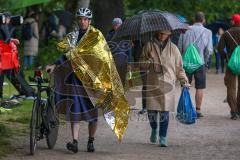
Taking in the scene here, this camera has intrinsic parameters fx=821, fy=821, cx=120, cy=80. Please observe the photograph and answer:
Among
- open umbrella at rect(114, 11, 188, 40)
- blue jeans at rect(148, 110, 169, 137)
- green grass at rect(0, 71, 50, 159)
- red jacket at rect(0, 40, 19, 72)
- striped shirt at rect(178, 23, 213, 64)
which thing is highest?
open umbrella at rect(114, 11, 188, 40)

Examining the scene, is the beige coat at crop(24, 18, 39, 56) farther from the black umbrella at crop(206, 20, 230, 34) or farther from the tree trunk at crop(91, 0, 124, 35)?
the black umbrella at crop(206, 20, 230, 34)

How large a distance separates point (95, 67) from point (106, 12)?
47.5 feet

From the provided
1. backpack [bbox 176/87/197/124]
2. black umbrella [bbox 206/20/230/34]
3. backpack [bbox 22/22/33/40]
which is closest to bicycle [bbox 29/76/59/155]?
backpack [bbox 176/87/197/124]

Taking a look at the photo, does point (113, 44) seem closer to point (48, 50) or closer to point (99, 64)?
point (99, 64)

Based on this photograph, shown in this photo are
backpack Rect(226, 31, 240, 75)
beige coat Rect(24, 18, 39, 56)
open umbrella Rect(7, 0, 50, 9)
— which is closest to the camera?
open umbrella Rect(7, 0, 50, 9)

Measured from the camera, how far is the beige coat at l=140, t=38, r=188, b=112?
10867 mm

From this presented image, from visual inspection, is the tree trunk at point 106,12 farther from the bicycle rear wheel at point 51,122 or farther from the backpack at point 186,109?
the bicycle rear wheel at point 51,122

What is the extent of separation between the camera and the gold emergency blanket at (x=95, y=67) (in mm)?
10102

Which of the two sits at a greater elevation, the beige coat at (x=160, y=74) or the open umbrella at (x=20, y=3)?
the open umbrella at (x=20, y=3)

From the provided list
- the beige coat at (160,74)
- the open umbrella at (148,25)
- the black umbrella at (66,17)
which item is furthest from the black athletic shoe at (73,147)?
the black umbrella at (66,17)

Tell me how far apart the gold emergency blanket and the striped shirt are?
4.18m

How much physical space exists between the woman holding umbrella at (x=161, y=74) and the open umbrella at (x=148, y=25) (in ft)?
0.34

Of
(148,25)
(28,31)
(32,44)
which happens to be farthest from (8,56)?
(32,44)

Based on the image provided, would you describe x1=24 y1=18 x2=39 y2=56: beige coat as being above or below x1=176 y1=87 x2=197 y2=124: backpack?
below
